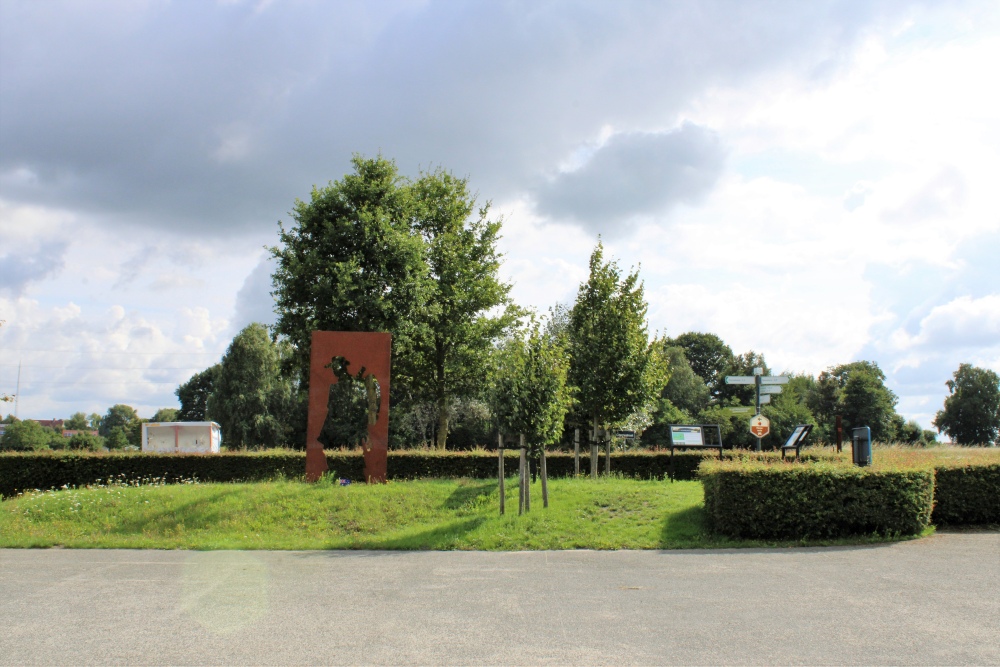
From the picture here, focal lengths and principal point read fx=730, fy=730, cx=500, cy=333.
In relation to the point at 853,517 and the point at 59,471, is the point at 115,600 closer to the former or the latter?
the point at 853,517

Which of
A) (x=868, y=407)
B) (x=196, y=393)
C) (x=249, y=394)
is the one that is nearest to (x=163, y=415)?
(x=196, y=393)

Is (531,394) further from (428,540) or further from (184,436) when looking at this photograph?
(184,436)

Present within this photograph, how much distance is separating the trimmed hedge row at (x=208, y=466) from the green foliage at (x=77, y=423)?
163 meters

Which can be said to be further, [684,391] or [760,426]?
[684,391]

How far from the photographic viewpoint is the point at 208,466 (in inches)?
832

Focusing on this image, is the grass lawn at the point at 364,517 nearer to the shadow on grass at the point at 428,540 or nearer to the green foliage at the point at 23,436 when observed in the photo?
the shadow on grass at the point at 428,540

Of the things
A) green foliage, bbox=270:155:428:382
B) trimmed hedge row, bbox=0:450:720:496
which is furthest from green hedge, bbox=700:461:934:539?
green foliage, bbox=270:155:428:382

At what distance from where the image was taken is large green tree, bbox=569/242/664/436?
1944 centimetres

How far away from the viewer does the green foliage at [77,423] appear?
16375cm

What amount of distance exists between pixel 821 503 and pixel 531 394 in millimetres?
5093

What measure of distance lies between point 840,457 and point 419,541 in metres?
10.5

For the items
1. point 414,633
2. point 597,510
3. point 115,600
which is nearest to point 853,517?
point 597,510

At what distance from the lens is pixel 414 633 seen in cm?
639

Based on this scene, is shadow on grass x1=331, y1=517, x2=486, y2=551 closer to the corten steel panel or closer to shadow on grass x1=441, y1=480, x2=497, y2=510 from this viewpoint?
shadow on grass x1=441, y1=480, x2=497, y2=510
